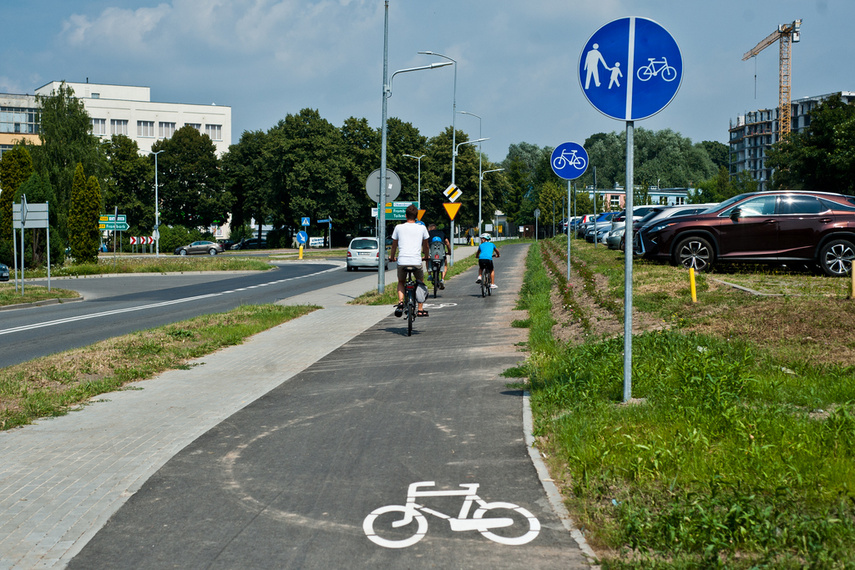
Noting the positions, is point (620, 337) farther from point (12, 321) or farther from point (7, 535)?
point (12, 321)

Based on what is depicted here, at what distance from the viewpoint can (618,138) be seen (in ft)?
447

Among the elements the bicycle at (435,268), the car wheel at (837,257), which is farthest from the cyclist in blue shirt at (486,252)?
the car wheel at (837,257)

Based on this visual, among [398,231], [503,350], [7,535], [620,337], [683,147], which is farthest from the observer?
[683,147]

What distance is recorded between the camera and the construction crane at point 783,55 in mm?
143375

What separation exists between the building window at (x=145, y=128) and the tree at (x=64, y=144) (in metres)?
39.9

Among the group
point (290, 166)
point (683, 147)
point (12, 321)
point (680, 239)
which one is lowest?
point (12, 321)

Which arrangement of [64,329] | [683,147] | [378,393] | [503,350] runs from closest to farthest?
1. [378,393]
2. [503,350]
3. [64,329]
4. [683,147]

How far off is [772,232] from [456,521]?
45.5 ft

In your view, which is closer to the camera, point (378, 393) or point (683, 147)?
point (378, 393)

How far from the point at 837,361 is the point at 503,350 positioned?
14.2 feet

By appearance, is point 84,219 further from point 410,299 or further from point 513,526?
point 513,526

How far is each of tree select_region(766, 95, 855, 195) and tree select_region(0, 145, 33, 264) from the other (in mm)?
44754

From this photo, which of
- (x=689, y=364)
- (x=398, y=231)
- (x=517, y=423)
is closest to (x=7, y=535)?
(x=517, y=423)

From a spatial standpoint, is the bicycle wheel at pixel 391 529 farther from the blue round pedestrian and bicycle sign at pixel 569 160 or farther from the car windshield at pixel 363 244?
the car windshield at pixel 363 244
